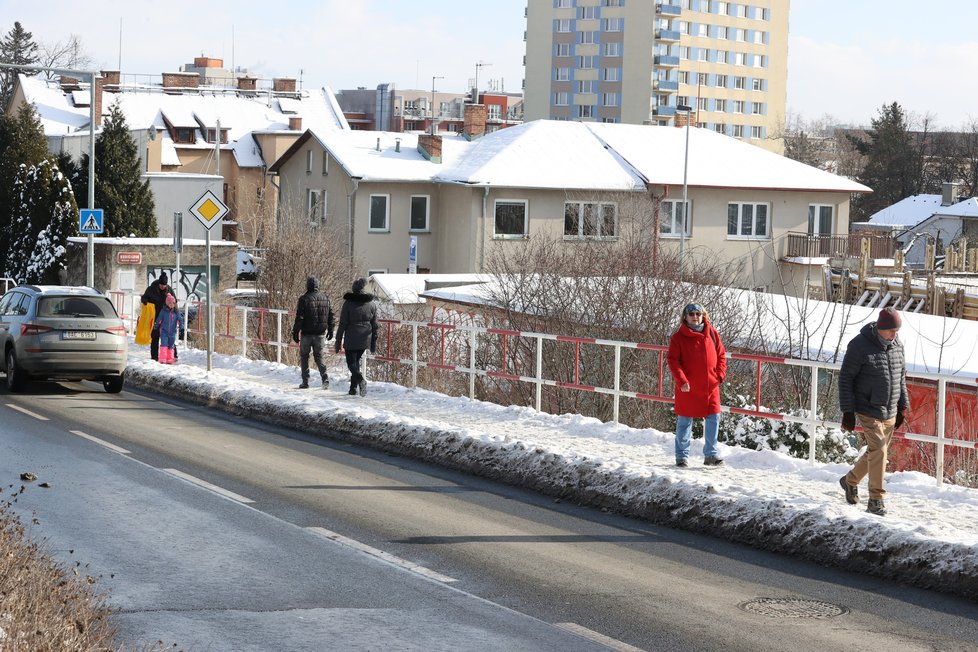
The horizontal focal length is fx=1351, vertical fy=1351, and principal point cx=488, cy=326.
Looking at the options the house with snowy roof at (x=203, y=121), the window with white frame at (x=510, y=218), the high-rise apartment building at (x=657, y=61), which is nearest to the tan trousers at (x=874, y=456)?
the window with white frame at (x=510, y=218)

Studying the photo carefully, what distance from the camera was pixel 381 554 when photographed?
952 centimetres

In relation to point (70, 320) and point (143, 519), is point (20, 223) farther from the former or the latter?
point (143, 519)

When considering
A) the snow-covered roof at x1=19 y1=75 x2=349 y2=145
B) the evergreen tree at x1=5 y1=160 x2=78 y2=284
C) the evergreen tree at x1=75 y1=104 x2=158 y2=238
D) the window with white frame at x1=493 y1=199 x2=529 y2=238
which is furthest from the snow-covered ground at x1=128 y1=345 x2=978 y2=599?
the snow-covered roof at x1=19 y1=75 x2=349 y2=145

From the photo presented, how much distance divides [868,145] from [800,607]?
327ft

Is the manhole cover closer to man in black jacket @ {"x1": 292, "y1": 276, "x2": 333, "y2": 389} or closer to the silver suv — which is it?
man in black jacket @ {"x1": 292, "y1": 276, "x2": 333, "y2": 389}

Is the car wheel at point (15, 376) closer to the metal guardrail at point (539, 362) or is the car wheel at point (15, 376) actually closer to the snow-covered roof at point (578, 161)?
the metal guardrail at point (539, 362)

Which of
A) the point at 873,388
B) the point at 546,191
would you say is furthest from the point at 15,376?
the point at 546,191

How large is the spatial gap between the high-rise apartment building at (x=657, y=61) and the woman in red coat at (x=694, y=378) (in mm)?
109950

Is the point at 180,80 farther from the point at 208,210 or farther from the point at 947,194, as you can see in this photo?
the point at 208,210

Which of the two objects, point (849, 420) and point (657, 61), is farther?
point (657, 61)

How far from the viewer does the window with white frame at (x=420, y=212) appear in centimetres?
5734

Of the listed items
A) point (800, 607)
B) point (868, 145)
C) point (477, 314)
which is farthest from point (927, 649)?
point (868, 145)

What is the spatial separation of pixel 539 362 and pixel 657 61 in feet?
359

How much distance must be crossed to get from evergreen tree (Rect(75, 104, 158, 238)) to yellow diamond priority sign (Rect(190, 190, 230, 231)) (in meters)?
35.0
